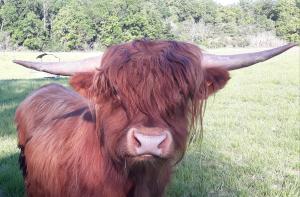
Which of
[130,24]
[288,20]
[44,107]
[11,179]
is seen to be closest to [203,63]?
[44,107]

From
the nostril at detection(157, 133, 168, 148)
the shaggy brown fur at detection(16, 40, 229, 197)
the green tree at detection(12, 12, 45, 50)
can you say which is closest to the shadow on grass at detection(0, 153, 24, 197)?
the shaggy brown fur at detection(16, 40, 229, 197)

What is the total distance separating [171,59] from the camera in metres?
2.95

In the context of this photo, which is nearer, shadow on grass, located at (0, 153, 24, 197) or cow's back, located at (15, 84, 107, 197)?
cow's back, located at (15, 84, 107, 197)

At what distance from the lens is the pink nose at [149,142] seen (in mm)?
2512

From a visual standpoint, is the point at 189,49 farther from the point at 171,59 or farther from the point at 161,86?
the point at 161,86

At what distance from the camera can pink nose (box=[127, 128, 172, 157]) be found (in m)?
2.51

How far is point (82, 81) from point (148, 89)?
0.57 metres

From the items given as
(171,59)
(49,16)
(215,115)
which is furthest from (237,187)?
(49,16)

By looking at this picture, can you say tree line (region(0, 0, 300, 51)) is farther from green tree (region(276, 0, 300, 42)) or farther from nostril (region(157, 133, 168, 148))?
nostril (region(157, 133, 168, 148))

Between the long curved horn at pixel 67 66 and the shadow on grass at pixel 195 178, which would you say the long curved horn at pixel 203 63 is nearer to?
the long curved horn at pixel 67 66

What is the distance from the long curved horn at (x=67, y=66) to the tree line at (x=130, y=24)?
4762 centimetres

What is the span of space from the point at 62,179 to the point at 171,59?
4.59ft

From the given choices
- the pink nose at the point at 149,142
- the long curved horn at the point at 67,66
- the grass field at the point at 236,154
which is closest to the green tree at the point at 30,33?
the grass field at the point at 236,154

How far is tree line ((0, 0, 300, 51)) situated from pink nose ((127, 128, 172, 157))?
48257 millimetres
